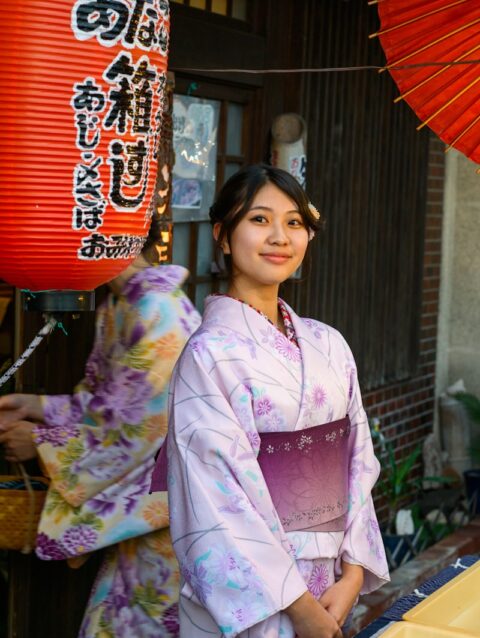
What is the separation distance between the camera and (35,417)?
4.27 m

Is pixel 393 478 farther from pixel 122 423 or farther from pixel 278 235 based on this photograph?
pixel 278 235

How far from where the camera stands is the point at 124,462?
411 cm

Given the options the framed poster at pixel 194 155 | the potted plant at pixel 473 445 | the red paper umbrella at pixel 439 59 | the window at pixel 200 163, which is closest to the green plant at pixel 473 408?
the potted plant at pixel 473 445

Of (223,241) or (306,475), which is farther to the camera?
(223,241)

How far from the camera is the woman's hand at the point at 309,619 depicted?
359 centimetres

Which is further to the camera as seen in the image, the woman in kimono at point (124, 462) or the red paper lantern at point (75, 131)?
the woman in kimono at point (124, 462)

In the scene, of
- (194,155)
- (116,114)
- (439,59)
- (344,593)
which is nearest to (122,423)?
(344,593)

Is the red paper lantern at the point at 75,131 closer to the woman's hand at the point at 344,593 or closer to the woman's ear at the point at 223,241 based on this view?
the woman's ear at the point at 223,241

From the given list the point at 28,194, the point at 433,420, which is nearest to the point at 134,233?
the point at 28,194

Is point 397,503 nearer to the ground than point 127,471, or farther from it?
nearer to the ground

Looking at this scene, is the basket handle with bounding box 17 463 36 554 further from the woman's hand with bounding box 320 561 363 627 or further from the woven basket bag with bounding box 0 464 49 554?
the woman's hand with bounding box 320 561 363 627

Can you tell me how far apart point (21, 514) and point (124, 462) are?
45 centimetres

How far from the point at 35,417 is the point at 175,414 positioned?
2.76 ft

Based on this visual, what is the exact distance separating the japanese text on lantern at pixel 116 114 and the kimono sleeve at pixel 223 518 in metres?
0.52
